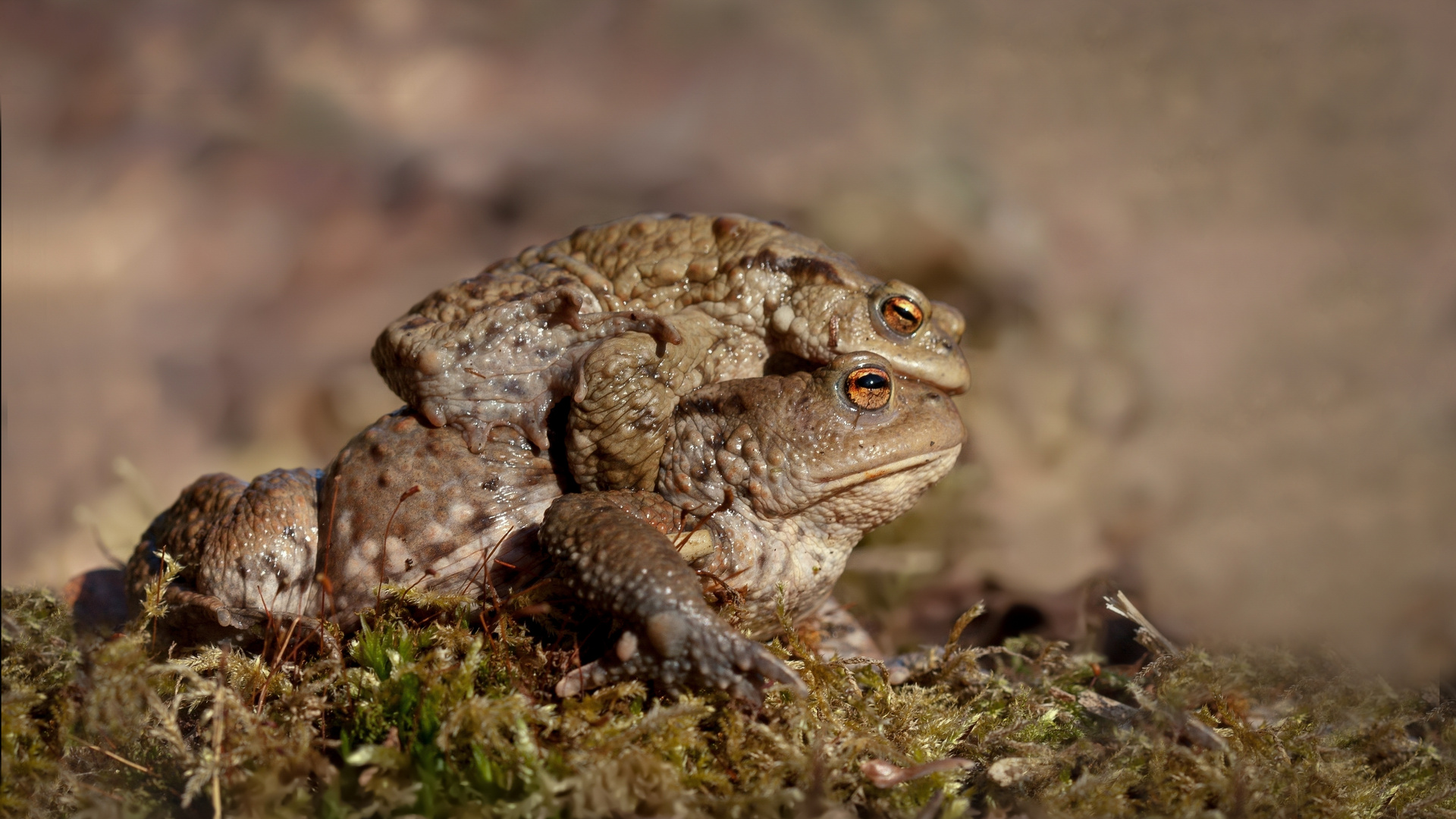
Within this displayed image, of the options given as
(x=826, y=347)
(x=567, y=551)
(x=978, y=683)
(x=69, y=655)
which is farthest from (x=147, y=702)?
(x=978, y=683)

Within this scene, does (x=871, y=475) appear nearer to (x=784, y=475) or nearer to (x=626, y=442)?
(x=784, y=475)

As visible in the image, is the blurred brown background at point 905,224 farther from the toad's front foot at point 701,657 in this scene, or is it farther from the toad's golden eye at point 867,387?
the toad's front foot at point 701,657

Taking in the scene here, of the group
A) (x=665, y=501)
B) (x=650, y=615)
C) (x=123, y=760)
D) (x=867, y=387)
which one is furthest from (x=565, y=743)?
(x=867, y=387)

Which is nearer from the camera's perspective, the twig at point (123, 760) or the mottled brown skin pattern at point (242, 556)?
the twig at point (123, 760)

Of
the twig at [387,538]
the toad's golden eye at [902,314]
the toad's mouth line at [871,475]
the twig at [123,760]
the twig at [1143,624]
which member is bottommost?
the twig at [1143,624]

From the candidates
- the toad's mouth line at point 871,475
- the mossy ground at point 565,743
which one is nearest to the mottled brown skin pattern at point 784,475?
the toad's mouth line at point 871,475

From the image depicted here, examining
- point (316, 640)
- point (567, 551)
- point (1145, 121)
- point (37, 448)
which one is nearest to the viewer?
point (567, 551)

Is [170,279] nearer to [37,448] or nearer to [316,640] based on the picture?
[37,448]
